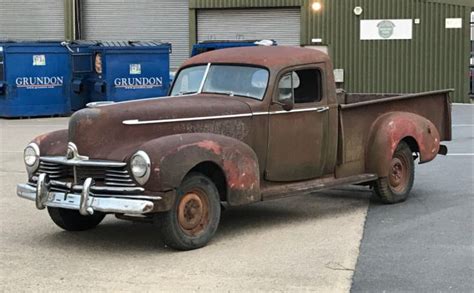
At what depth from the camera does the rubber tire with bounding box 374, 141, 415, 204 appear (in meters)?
8.70

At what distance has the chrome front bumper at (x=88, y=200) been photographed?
621cm

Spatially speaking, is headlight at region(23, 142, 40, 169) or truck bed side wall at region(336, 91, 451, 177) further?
truck bed side wall at region(336, 91, 451, 177)

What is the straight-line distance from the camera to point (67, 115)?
873 inches

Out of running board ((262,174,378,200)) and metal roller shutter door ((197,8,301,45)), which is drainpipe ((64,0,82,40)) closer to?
metal roller shutter door ((197,8,301,45))

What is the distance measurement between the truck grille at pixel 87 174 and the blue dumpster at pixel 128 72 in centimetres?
1462

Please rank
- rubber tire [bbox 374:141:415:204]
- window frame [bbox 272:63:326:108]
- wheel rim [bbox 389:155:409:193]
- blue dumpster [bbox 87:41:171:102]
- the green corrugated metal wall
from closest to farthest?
1. window frame [bbox 272:63:326:108]
2. rubber tire [bbox 374:141:415:204]
3. wheel rim [bbox 389:155:409:193]
4. blue dumpster [bbox 87:41:171:102]
5. the green corrugated metal wall

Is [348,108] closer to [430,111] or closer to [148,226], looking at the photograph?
[430,111]

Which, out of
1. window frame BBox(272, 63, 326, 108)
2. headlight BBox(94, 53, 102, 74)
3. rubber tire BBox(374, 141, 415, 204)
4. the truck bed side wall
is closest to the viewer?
window frame BBox(272, 63, 326, 108)

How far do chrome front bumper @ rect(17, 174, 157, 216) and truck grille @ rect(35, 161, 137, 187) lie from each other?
3.9 inches

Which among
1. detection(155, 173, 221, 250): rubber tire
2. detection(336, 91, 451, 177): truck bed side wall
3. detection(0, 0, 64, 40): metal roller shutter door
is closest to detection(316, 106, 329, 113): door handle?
detection(336, 91, 451, 177): truck bed side wall

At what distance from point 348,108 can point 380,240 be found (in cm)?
190

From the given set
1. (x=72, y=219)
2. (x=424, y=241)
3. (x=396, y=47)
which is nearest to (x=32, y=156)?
(x=72, y=219)

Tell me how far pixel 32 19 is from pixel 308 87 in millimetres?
24754

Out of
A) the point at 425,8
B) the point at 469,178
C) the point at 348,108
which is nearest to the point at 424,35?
the point at 425,8
